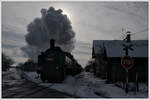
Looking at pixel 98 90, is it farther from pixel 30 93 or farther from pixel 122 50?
pixel 122 50

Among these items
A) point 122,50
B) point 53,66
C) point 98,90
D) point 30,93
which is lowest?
point 98,90

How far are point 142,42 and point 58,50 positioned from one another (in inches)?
486

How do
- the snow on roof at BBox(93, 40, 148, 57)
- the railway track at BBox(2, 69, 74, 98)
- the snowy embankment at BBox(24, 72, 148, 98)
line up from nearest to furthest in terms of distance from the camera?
the railway track at BBox(2, 69, 74, 98) → the snowy embankment at BBox(24, 72, 148, 98) → the snow on roof at BBox(93, 40, 148, 57)

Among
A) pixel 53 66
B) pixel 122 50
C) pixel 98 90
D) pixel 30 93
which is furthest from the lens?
pixel 122 50

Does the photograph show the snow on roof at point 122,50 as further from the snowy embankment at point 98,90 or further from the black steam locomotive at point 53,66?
the black steam locomotive at point 53,66

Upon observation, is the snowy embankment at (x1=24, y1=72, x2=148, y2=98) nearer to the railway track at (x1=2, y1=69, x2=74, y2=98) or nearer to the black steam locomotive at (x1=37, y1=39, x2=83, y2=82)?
the railway track at (x1=2, y1=69, x2=74, y2=98)

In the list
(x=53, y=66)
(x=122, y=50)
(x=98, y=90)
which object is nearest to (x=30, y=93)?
(x=98, y=90)

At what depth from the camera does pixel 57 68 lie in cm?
Answer: 2184

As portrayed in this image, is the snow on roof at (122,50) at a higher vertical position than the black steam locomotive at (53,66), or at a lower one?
higher

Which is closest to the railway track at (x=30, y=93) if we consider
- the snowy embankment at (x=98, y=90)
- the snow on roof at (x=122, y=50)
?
the snowy embankment at (x=98, y=90)

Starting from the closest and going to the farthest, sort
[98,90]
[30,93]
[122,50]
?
[30,93], [98,90], [122,50]

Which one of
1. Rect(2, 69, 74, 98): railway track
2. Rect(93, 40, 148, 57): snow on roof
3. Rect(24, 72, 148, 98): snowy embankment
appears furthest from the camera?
Rect(93, 40, 148, 57): snow on roof

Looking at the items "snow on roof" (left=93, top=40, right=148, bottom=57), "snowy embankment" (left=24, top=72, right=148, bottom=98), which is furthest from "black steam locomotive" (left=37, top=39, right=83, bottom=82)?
"snow on roof" (left=93, top=40, right=148, bottom=57)

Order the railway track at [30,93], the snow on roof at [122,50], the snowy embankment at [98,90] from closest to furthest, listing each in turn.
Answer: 1. the railway track at [30,93]
2. the snowy embankment at [98,90]
3. the snow on roof at [122,50]
